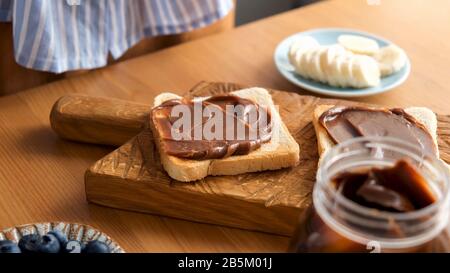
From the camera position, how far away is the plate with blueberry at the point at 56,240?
2.83 ft

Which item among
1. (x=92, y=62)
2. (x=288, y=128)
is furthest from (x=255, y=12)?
(x=288, y=128)

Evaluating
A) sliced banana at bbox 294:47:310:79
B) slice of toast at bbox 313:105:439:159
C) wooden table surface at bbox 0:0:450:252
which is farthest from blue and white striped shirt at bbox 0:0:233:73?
slice of toast at bbox 313:105:439:159

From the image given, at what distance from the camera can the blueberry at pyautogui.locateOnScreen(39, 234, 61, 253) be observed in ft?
2.81

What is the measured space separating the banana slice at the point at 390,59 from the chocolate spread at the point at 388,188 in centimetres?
76

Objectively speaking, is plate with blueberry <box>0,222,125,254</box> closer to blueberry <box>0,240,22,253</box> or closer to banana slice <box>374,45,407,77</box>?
blueberry <box>0,240,22,253</box>

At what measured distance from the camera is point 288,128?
1.24 m

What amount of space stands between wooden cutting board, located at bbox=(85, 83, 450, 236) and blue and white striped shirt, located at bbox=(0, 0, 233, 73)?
37 cm

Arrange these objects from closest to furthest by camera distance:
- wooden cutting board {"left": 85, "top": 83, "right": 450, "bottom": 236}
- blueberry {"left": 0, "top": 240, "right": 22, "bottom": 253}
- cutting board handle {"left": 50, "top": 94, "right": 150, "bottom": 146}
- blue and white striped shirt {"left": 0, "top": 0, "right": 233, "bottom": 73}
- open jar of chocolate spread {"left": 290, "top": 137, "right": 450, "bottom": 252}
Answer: open jar of chocolate spread {"left": 290, "top": 137, "right": 450, "bottom": 252} < blueberry {"left": 0, "top": 240, "right": 22, "bottom": 253} < wooden cutting board {"left": 85, "top": 83, "right": 450, "bottom": 236} < cutting board handle {"left": 50, "top": 94, "right": 150, "bottom": 146} < blue and white striped shirt {"left": 0, "top": 0, "right": 233, "bottom": 73}

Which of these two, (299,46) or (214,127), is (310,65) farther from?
(214,127)

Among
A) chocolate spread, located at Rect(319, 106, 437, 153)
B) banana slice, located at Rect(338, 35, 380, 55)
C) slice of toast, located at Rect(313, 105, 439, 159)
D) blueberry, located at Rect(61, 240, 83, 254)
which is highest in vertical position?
blueberry, located at Rect(61, 240, 83, 254)

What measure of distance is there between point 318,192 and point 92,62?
0.90 meters

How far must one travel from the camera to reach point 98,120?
1237mm

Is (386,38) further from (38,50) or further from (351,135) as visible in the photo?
(38,50)
